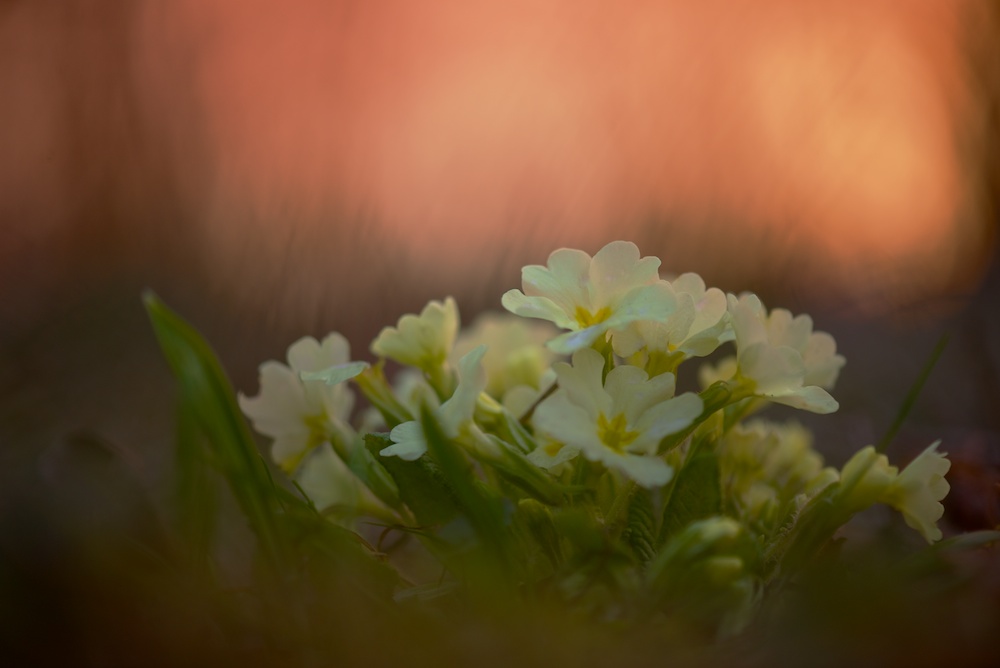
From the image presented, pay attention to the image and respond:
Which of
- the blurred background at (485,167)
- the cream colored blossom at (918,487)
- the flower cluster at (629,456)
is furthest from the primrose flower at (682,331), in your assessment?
the blurred background at (485,167)

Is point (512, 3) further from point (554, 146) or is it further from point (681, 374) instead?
point (681, 374)

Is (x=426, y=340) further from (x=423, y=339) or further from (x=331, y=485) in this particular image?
(x=331, y=485)

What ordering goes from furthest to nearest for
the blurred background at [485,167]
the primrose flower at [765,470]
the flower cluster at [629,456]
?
the blurred background at [485,167] < the primrose flower at [765,470] < the flower cluster at [629,456]

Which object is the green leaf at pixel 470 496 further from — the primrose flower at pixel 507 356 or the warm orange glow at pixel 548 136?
the warm orange glow at pixel 548 136

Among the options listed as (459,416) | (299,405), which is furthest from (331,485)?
(459,416)

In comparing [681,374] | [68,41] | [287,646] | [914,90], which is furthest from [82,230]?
[914,90]

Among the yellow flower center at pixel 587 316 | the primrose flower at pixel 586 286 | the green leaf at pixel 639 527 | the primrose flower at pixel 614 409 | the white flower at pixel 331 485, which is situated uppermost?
the primrose flower at pixel 586 286
